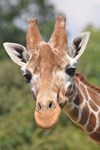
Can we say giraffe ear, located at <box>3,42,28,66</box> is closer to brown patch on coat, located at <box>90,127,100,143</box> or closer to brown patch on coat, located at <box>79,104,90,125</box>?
brown patch on coat, located at <box>79,104,90,125</box>

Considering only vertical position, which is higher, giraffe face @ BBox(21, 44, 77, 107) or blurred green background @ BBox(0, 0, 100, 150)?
giraffe face @ BBox(21, 44, 77, 107)

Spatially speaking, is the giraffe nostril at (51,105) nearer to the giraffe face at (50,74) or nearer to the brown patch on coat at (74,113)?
the giraffe face at (50,74)

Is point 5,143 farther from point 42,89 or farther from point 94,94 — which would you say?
point 42,89

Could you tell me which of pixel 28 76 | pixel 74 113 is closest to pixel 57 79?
pixel 28 76

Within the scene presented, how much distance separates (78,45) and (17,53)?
0.76 m

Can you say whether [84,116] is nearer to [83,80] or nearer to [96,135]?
[96,135]

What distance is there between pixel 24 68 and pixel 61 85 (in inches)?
19.5

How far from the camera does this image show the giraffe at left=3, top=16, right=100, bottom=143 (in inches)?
311

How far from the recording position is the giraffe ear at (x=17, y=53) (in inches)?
344

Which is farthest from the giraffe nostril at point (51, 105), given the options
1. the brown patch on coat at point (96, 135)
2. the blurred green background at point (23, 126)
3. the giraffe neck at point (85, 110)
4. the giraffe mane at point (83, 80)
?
the blurred green background at point (23, 126)

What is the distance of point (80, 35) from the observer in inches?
344

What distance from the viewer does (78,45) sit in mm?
8734

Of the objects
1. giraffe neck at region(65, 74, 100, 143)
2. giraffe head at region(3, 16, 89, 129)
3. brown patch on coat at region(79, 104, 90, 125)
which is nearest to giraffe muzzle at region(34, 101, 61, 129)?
giraffe head at region(3, 16, 89, 129)

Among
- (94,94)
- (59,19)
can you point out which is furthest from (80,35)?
(94,94)
